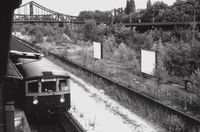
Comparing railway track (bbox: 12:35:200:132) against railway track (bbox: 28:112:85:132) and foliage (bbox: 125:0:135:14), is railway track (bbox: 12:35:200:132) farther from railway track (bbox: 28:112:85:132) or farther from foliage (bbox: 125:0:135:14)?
foliage (bbox: 125:0:135:14)

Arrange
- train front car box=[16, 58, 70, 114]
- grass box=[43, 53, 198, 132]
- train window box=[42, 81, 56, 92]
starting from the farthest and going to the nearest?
1. train window box=[42, 81, 56, 92]
2. train front car box=[16, 58, 70, 114]
3. grass box=[43, 53, 198, 132]

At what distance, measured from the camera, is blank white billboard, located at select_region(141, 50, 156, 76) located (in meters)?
13.5

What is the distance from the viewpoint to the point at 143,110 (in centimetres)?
992

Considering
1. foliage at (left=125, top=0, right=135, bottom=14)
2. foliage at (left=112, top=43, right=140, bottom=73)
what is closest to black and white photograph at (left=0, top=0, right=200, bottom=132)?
foliage at (left=112, top=43, right=140, bottom=73)

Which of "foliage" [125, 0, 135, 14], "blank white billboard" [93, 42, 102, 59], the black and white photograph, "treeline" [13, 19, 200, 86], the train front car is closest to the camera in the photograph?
the black and white photograph

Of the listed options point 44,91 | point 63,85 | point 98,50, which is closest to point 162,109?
point 63,85

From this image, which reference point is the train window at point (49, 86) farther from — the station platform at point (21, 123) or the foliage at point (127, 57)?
the foliage at point (127, 57)

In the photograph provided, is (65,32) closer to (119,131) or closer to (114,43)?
(114,43)

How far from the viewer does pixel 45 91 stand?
27.3 feet

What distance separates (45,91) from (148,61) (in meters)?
7.07

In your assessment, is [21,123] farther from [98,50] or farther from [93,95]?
[98,50]

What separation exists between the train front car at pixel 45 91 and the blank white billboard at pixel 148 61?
241 inches

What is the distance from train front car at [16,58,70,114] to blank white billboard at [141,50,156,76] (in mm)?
6113

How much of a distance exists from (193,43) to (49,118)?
25.5 feet
